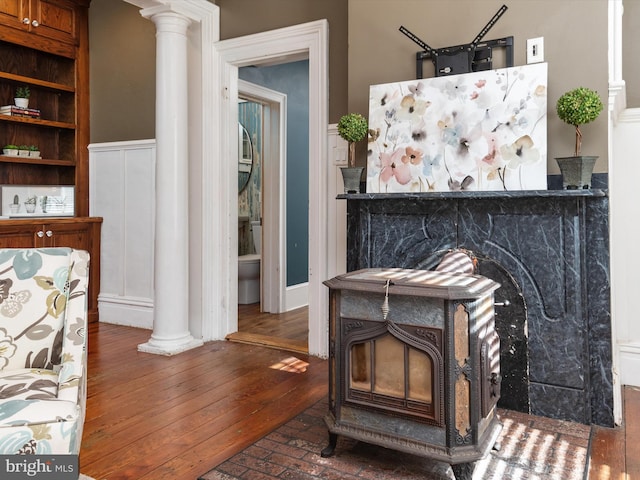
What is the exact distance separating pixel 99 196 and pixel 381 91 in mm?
3056

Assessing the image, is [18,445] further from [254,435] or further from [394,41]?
[394,41]

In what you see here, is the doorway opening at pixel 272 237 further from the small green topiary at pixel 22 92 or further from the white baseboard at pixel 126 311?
the small green topiary at pixel 22 92

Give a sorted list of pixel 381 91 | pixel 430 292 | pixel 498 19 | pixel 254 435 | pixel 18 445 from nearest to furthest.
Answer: pixel 18 445, pixel 430 292, pixel 254 435, pixel 498 19, pixel 381 91

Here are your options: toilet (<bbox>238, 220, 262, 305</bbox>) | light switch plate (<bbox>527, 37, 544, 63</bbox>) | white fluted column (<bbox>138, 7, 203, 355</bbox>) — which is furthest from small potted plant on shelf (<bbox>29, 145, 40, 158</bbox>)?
light switch plate (<bbox>527, 37, 544, 63</bbox>)

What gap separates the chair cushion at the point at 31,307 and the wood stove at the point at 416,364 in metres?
1.04

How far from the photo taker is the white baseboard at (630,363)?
2.96 meters

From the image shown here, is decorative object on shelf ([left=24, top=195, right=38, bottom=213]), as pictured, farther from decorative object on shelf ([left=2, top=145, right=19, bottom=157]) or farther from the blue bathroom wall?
the blue bathroom wall

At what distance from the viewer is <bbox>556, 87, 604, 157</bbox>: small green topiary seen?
2305 mm

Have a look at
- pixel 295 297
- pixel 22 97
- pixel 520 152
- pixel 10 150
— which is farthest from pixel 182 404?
pixel 22 97

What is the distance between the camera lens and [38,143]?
4734 mm

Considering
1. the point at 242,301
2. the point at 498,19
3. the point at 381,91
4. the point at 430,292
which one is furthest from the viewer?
the point at 242,301

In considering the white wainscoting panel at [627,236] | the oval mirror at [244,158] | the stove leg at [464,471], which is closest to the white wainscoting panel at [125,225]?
the oval mirror at [244,158]

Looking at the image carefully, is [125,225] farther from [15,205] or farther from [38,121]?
[38,121]

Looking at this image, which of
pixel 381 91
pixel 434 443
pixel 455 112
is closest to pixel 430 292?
pixel 434 443
